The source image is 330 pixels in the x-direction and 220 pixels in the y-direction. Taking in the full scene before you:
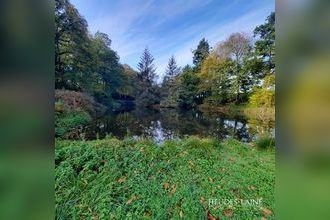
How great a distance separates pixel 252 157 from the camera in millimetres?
2475

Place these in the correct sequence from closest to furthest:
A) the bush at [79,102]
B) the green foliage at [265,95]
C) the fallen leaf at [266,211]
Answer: the fallen leaf at [266,211] → the green foliage at [265,95] → the bush at [79,102]

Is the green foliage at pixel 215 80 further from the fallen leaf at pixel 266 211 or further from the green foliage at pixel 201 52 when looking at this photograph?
the fallen leaf at pixel 266 211

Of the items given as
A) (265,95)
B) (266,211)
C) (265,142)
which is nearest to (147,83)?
(265,95)

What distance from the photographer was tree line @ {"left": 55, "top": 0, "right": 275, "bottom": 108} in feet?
7.98

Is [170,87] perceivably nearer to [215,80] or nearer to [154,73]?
[154,73]

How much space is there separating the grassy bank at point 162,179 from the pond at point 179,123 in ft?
0.24

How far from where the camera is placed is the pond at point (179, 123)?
2502 millimetres

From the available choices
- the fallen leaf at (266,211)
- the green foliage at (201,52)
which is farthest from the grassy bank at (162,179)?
the green foliage at (201,52)

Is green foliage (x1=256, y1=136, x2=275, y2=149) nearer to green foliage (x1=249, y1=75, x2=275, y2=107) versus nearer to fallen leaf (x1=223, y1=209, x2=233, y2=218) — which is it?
green foliage (x1=249, y1=75, x2=275, y2=107)

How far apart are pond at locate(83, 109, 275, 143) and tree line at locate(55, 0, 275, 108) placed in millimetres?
86

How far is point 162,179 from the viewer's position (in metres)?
2.46
